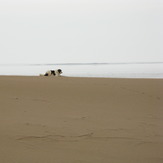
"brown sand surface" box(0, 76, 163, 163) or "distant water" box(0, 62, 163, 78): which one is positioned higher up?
"distant water" box(0, 62, 163, 78)

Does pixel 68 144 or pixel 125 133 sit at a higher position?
pixel 125 133

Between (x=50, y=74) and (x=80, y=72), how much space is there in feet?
2.24

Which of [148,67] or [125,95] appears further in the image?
[148,67]

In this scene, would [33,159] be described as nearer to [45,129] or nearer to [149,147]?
[45,129]

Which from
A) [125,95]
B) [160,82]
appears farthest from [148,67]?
[125,95]

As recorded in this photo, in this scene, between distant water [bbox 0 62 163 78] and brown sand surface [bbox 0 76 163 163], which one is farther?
distant water [bbox 0 62 163 78]

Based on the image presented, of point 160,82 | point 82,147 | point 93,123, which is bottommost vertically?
Answer: point 82,147

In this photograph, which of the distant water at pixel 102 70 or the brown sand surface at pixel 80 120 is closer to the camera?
the brown sand surface at pixel 80 120

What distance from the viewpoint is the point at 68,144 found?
1986 mm

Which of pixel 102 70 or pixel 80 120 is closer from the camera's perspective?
pixel 80 120

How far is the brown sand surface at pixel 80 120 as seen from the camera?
6.02 feet

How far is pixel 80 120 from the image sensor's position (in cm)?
244

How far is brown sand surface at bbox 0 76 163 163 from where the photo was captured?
6.02 feet

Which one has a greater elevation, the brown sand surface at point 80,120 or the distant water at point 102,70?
the distant water at point 102,70
